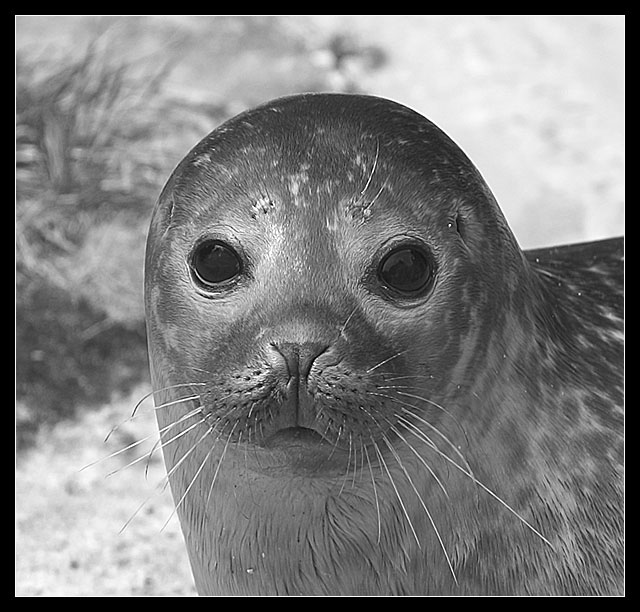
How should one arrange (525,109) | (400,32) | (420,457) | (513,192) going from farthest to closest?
(400,32) < (525,109) < (513,192) < (420,457)

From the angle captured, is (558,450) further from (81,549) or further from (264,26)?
(264,26)

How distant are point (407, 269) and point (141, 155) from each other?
16.1 ft

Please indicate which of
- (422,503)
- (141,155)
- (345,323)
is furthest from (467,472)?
(141,155)

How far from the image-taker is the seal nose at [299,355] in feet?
7.04

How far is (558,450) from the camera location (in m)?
2.67

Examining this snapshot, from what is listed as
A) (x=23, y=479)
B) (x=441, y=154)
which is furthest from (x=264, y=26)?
(x=441, y=154)

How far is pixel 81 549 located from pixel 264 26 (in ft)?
16.6

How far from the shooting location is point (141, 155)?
6.96 metres

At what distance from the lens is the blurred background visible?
4836 mm

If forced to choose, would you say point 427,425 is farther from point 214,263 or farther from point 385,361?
point 214,263

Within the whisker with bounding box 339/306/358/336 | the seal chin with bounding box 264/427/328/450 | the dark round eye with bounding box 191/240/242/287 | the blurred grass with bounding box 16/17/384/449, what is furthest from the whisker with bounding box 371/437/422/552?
the blurred grass with bounding box 16/17/384/449

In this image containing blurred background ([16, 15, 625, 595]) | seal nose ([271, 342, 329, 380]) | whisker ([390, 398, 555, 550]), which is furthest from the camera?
blurred background ([16, 15, 625, 595])

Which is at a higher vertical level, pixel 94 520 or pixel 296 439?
pixel 296 439

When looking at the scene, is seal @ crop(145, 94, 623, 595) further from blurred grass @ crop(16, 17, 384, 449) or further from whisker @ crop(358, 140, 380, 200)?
blurred grass @ crop(16, 17, 384, 449)
